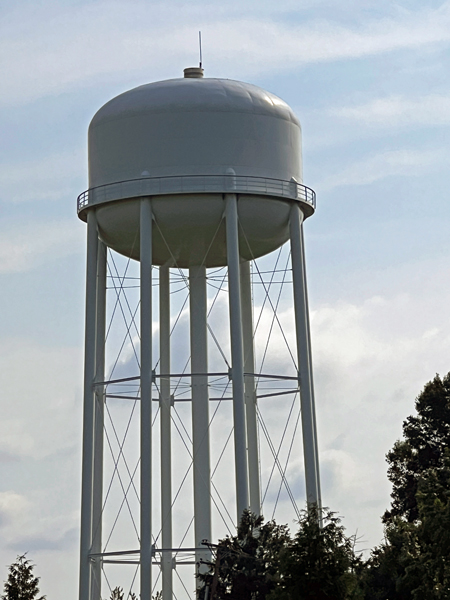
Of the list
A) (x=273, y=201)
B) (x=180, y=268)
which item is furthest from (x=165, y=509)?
(x=273, y=201)

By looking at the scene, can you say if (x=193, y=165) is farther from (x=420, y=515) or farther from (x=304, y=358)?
(x=420, y=515)

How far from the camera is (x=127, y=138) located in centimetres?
3006

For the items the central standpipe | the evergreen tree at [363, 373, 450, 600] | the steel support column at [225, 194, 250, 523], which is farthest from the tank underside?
the evergreen tree at [363, 373, 450, 600]

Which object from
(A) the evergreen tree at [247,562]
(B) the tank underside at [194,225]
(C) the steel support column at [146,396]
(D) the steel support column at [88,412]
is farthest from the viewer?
(D) the steel support column at [88,412]

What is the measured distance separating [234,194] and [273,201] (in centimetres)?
106

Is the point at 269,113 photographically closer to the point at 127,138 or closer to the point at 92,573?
the point at 127,138

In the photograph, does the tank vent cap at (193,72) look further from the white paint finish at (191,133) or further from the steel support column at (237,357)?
the steel support column at (237,357)

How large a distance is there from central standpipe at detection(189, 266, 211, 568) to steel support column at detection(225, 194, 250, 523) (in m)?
1.94

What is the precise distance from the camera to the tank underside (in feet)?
96.3

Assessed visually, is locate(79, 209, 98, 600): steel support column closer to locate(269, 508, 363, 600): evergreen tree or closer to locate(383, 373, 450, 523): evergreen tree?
locate(269, 508, 363, 600): evergreen tree

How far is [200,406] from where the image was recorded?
31.4 m

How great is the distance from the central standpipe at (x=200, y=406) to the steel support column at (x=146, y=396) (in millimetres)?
1897

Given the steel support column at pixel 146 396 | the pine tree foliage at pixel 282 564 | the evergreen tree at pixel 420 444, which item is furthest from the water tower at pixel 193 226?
the evergreen tree at pixel 420 444

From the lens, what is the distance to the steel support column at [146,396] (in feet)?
92.1
